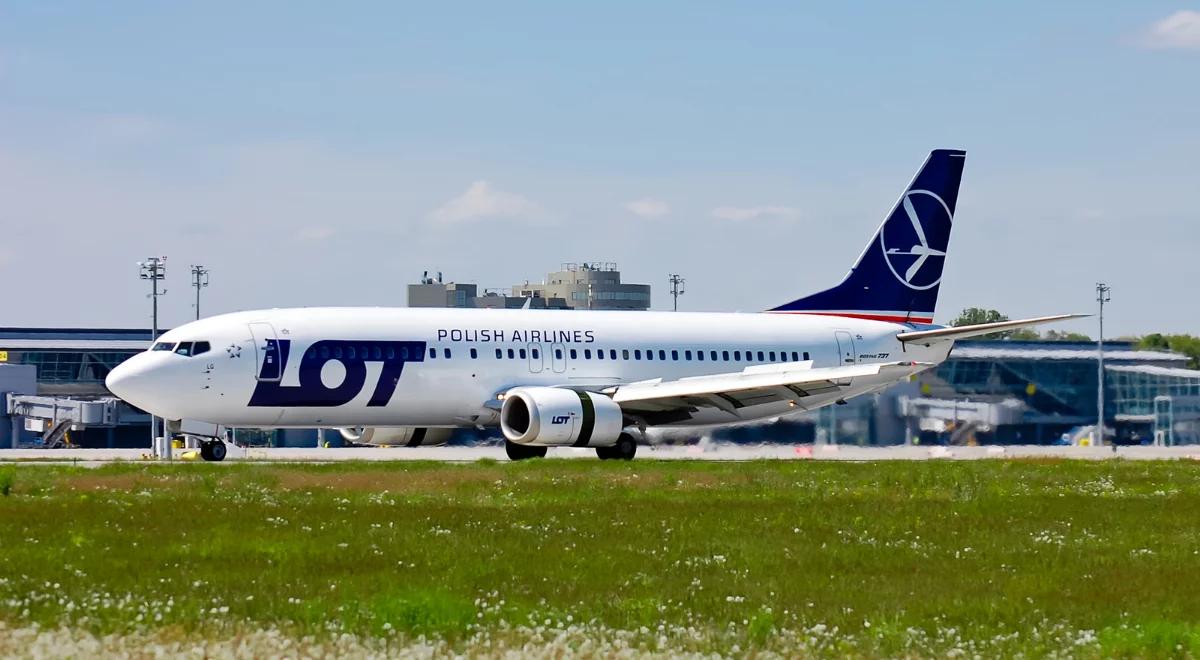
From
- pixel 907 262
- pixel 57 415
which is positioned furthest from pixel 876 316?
pixel 57 415

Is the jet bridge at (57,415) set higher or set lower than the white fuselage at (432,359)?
lower

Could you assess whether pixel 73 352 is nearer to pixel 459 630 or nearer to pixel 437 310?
pixel 437 310

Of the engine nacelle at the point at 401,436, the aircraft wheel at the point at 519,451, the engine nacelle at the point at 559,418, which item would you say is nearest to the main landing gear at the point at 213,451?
the engine nacelle at the point at 401,436

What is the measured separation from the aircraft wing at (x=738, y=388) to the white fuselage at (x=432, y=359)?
1.23m

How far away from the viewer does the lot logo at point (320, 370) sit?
41.3m

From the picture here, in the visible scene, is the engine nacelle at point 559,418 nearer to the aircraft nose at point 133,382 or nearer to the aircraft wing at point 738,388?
the aircraft wing at point 738,388

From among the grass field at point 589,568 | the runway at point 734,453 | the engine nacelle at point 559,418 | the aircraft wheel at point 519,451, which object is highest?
the engine nacelle at point 559,418

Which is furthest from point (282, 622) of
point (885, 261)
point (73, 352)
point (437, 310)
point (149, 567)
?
point (73, 352)

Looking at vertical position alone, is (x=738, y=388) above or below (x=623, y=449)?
above

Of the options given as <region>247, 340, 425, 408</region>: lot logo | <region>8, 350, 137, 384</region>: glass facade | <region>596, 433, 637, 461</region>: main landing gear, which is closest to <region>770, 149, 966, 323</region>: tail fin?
<region>596, 433, 637, 461</region>: main landing gear

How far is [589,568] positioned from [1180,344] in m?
91.3

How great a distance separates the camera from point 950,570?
18.5 metres

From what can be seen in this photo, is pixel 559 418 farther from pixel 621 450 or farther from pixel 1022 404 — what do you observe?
pixel 1022 404

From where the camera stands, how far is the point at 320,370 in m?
41.7
